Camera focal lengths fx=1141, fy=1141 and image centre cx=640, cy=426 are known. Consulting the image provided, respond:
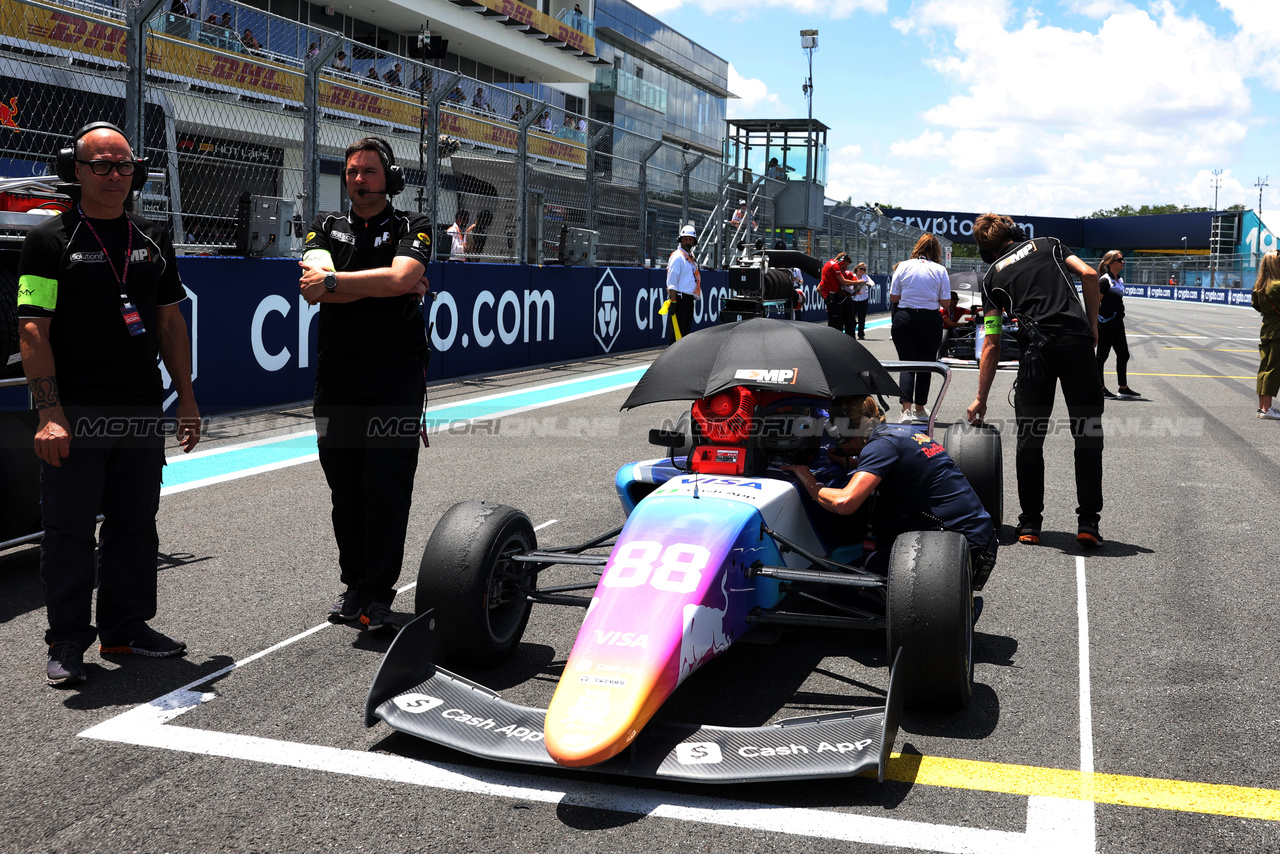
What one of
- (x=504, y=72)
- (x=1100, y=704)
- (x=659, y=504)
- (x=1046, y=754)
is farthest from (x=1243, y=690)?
(x=504, y=72)

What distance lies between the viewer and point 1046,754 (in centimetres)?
347

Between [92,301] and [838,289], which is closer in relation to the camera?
[92,301]

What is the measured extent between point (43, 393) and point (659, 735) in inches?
93.4

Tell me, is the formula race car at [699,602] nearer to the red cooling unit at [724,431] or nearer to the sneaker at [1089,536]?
the red cooling unit at [724,431]

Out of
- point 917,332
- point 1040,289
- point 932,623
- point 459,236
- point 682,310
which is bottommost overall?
point 932,623

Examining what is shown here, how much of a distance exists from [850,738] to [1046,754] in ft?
2.42

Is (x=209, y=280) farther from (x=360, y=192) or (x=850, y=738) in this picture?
(x=850, y=738)

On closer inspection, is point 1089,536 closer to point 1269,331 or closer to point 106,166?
point 106,166

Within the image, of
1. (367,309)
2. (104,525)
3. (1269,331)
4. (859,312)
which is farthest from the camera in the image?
(859,312)

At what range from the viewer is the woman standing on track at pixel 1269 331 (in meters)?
11.4

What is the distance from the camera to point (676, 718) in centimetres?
368

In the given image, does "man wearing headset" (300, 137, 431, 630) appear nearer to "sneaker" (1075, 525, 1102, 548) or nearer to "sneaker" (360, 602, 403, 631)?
"sneaker" (360, 602, 403, 631)

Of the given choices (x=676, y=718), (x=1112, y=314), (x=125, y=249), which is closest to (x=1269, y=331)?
(x=1112, y=314)

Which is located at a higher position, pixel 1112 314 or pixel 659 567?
pixel 1112 314
